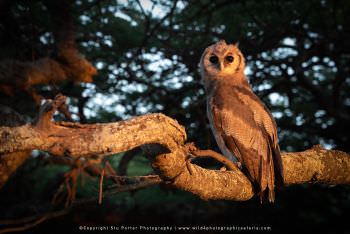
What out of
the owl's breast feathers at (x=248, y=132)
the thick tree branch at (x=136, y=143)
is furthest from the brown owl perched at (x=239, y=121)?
the thick tree branch at (x=136, y=143)

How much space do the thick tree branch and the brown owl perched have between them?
38 cm

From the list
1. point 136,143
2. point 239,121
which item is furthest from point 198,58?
point 136,143

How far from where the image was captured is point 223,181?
2871 millimetres

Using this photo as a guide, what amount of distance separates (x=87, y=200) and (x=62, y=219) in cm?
558

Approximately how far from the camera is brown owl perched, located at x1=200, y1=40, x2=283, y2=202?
336cm

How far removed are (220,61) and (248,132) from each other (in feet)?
3.71

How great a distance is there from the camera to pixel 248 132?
376 cm

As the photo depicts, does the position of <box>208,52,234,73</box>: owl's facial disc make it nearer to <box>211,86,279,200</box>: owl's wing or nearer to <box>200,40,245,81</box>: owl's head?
<box>200,40,245,81</box>: owl's head

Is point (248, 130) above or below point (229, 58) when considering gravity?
below

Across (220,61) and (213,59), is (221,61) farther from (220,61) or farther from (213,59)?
(213,59)

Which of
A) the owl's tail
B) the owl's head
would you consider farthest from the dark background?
the owl's tail

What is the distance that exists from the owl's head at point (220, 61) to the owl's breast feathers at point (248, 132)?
0.37m

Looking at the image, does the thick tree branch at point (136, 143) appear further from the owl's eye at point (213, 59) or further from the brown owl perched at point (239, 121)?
the owl's eye at point (213, 59)

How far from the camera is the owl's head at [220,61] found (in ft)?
14.8
